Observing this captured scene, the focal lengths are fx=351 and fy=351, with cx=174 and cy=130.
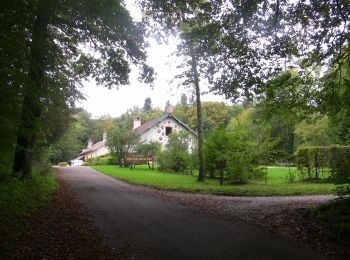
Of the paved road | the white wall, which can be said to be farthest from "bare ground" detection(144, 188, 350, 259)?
the white wall

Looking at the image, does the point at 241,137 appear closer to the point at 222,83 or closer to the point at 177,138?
the point at 177,138

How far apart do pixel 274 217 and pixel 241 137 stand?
14159 mm

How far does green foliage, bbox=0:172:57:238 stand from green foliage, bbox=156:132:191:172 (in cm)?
1753

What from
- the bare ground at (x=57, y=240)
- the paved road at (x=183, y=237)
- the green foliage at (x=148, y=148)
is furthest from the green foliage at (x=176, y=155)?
the bare ground at (x=57, y=240)

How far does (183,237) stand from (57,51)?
7.54 metres

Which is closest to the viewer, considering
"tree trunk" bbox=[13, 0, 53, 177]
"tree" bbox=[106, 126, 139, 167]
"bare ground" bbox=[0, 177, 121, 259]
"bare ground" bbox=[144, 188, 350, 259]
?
"bare ground" bbox=[0, 177, 121, 259]

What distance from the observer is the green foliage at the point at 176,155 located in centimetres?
3120

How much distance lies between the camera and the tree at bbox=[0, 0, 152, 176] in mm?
8648

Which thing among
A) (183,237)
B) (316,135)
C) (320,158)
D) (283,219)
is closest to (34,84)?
(183,237)

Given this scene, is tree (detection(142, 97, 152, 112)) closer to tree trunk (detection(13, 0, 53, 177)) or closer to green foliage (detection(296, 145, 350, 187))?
green foliage (detection(296, 145, 350, 187))

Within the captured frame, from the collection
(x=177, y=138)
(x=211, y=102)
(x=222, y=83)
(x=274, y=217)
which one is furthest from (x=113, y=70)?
(x=211, y=102)

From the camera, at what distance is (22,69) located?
8562 mm

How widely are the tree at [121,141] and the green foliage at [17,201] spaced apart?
25.2 meters

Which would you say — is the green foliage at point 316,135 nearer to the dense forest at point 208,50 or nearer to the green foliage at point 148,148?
the green foliage at point 148,148
